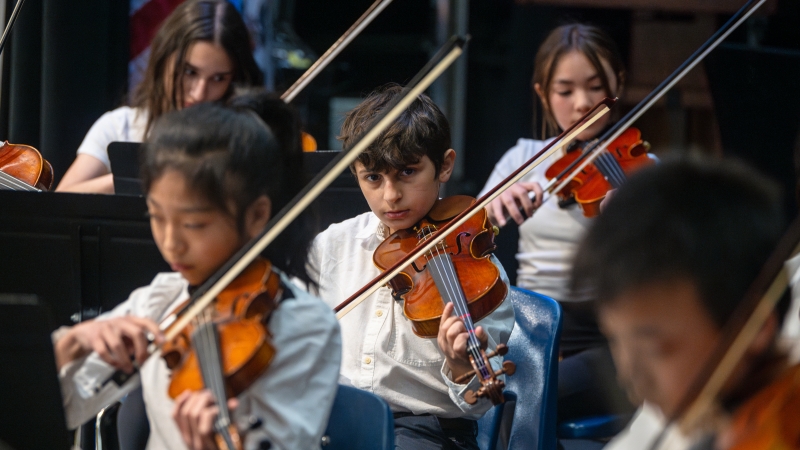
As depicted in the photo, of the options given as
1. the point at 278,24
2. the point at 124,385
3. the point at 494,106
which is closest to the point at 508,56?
the point at 494,106

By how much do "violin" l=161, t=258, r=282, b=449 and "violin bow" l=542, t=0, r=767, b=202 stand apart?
29.1 inches

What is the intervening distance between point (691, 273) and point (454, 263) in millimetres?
583

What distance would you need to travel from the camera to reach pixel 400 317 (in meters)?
1.22

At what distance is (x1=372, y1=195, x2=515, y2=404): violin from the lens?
1.14 m

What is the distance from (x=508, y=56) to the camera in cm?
317

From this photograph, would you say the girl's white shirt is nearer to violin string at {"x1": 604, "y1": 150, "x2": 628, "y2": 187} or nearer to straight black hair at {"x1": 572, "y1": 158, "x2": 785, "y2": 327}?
violin string at {"x1": 604, "y1": 150, "x2": 628, "y2": 187}

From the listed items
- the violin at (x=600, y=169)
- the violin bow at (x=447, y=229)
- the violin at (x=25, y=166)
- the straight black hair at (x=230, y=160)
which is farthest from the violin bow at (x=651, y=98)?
the violin at (x=25, y=166)

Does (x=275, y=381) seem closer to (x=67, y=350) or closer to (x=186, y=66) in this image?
(x=67, y=350)

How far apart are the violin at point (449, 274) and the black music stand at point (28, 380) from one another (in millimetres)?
494

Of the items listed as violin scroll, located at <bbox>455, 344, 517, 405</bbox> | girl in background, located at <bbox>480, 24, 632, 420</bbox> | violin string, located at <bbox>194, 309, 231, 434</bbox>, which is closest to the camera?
violin string, located at <bbox>194, 309, 231, 434</bbox>

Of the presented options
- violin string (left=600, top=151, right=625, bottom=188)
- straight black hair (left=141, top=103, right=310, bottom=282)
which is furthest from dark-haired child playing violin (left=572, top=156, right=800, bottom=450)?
violin string (left=600, top=151, right=625, bottom=188)

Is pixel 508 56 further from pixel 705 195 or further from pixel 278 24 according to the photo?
pixel 705 195

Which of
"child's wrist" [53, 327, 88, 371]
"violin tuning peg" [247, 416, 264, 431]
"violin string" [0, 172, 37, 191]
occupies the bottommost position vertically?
"violin tuning peg" [247, 416, 264, 431]

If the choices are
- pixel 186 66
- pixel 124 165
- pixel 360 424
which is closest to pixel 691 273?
pixel 360 424
